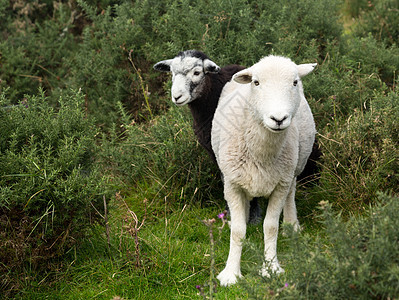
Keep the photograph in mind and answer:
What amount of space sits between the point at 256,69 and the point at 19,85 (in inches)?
210

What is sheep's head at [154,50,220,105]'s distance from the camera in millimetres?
4770

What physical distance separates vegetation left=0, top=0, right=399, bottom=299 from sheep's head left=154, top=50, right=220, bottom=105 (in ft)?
2.41

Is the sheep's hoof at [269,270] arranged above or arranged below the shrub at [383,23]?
above

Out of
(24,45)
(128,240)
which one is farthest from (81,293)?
(24,45)

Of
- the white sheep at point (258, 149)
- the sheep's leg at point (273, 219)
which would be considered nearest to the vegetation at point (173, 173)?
the sheep's leg at point (273, 219)

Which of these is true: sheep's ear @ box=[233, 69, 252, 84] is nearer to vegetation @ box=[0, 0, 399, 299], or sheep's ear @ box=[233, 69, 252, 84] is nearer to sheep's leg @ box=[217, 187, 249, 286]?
sheep's leg @ box=[217, 187, 249, 286]

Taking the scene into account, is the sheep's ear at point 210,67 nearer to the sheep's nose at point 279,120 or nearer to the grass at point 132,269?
the grass at point 132,269

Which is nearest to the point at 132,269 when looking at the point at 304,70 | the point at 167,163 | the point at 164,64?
the point at 167,163

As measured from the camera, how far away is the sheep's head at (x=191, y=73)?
4.77 metres

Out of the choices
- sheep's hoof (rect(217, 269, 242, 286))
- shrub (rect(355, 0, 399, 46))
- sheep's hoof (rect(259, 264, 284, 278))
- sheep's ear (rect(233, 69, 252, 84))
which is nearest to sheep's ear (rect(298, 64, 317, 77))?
sheep's ear (rect(233, 69, 252, 84))

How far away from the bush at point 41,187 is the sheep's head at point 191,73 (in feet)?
3.56

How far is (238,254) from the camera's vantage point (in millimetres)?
3969

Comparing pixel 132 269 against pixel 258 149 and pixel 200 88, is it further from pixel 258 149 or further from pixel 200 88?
pixel 200 88

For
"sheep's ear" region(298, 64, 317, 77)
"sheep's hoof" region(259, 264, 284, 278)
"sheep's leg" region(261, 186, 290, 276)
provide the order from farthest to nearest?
1. "sheep's leg" region(261, 186, 290, 276)
2. "sheep's ear" region(298, 64, 317, 77)
3. "sheep's hoof" region(259, 264, 284, 278)
